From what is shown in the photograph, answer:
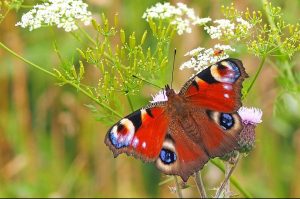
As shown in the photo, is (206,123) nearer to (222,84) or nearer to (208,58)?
(222,84)

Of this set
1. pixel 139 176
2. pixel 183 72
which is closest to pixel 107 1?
pixel 183 72

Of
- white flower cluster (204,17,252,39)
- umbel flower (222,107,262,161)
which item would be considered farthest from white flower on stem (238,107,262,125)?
white flower cluster (204,17,252,39)

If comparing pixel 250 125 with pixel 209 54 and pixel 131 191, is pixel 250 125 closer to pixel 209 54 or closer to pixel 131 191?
pixel 209 54

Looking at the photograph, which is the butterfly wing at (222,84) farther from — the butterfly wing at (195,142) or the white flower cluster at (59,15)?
the white flower cluster at (59,15)

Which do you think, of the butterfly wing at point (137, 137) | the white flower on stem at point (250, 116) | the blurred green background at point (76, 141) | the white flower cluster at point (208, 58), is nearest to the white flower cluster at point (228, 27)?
the white flower cluster at point (208, 58)

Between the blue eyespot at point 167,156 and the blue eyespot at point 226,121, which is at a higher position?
the blue eyespot at point 226,121
